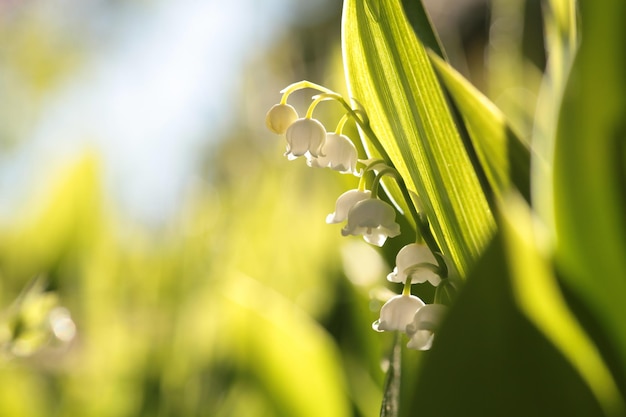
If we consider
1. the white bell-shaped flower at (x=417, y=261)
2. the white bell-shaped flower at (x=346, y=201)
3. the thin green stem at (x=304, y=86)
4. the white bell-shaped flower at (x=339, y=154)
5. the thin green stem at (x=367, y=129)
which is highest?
the thin green stem at (x=304, y=86)

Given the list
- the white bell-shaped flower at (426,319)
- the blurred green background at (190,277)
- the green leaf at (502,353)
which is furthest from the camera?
the blurred green background at (190,277)

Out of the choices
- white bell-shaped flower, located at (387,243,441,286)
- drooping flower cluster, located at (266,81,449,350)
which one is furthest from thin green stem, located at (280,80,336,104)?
white bell-shaped flower, located at (387,243,441,286)

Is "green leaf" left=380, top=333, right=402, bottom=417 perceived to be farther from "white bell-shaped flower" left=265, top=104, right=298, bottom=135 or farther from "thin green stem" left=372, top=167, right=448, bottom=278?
"white bell-shaped flower" left=265, top=104, right=298, bottom=135

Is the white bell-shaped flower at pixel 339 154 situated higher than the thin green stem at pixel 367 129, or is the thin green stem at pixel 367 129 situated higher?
the thin green stem at pixel 367 129

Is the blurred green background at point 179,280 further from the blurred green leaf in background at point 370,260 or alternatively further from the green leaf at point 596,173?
the green leaf at point 596,173

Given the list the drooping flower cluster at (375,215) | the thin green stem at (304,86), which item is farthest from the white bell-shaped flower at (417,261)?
the thin green stem at (304,86)

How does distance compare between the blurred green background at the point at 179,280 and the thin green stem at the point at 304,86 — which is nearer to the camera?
the thin green stem at the point at 304,86

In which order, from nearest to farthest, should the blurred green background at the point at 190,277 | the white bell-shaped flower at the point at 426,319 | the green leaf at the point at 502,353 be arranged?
the green leaf at the point at 502,353
the white bell-shaped flower at the point at 426,319
the blurred green background at the point at 190,277
